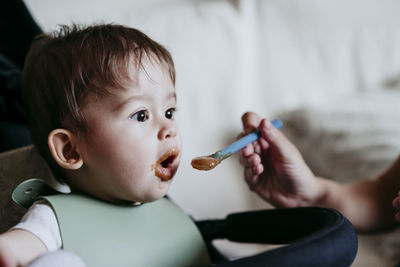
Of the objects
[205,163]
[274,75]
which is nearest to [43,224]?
[205,163]

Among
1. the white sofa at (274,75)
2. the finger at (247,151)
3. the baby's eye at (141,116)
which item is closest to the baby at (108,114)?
the baby's eye at (141,116)

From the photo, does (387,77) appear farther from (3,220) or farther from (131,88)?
(3,220)

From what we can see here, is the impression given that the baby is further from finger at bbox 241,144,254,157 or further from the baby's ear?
finger at bbox 241,144,254,157

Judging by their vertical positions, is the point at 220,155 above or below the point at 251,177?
above

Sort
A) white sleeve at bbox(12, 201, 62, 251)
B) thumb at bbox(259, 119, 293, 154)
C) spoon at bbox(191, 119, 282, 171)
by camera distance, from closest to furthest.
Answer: white sleeve at bbox(12, 201, 62, 251) < spoon at bbox(191, 119, 282, 171) < thumb at bbox(259, 119, 293, 154)

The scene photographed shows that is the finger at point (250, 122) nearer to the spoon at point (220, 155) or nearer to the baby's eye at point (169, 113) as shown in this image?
the spoon at point (220, 155)

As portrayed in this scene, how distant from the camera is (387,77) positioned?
49.6 inches

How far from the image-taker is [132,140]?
54 cm

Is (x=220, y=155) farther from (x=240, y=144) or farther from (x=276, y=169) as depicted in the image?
(x=276, y=169)

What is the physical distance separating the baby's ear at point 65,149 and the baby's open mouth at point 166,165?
0.36 feet

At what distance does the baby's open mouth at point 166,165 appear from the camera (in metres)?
0.56

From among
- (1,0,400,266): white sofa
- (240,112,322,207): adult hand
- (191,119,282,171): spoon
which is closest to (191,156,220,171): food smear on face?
(191,119,282,171): spoon

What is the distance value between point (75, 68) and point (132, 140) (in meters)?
0.13

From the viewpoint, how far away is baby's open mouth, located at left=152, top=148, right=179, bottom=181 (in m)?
0.56
